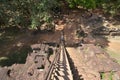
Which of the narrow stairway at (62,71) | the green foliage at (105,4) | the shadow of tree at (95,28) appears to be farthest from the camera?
the green foliage at (105,4)

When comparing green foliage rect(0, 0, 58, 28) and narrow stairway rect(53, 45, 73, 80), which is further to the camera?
green foliage rect(0, 0, 58, 28)

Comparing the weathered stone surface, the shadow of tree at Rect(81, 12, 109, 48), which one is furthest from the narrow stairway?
the shadow of tree at Rect(81, 12, 109, 48)

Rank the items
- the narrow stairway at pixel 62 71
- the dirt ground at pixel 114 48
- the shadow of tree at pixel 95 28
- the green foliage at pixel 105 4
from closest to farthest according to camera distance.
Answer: the narrow stairway at pixel 62 71
the dirt ground at pixel 114 48
the shadow of tree at pixel 95 28
the green foliage at pixel 105 4

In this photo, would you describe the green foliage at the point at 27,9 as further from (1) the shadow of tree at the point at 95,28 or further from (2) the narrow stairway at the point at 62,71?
(2) the narrow stairway at the point at 62,71

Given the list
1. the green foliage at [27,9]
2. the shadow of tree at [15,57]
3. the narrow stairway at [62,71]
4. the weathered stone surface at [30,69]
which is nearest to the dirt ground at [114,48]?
the green foliage at [27,9]

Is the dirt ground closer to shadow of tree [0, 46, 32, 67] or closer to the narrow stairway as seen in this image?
shadow of tree [0, 46, 32, 67]

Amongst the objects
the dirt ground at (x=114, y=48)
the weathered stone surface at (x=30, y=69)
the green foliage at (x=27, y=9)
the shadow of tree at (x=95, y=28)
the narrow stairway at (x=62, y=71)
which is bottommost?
the dirt ground at (x=114, y=48)

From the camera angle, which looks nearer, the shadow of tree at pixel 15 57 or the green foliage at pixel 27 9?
the shadow of tree at pixel 15 57

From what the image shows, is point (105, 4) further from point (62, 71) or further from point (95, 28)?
point (62, 71)

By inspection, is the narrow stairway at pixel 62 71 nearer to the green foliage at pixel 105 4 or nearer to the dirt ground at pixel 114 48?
the dirt ground at pixel 114 48

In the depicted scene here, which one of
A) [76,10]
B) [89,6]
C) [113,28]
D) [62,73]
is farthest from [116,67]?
[76,10]

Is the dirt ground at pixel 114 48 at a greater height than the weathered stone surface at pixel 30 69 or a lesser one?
lesser

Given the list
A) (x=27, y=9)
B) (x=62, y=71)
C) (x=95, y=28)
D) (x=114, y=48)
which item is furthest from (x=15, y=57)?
(x=62, y=71)

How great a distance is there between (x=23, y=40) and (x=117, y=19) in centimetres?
665
